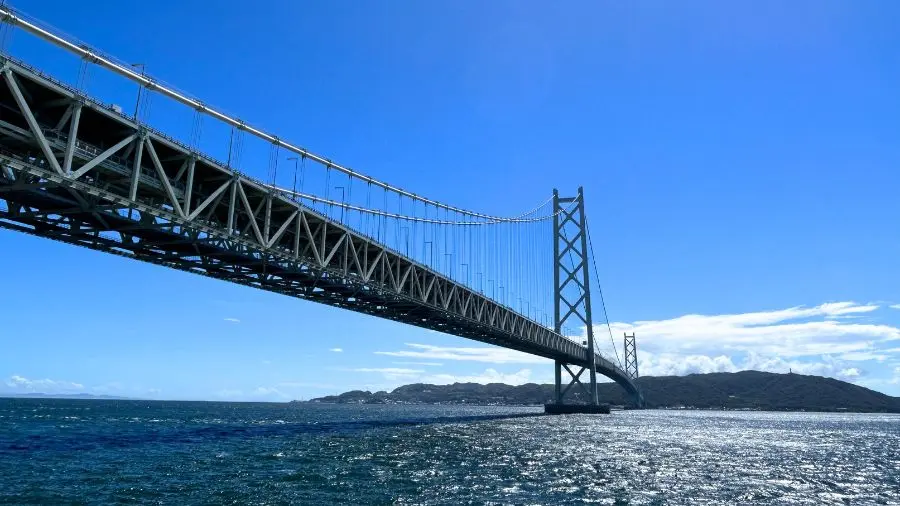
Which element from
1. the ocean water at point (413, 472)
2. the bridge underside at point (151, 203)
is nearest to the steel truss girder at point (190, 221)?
the bridge underside at point (151, 203)

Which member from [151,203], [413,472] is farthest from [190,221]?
[413,472]

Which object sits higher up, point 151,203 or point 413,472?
point 151,203

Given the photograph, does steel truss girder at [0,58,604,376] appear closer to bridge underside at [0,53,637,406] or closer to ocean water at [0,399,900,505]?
bridge underside at [0,53,637,406]

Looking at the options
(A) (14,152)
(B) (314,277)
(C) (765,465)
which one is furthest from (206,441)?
(C) (765,465)

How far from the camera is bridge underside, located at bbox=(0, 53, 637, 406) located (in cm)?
2075

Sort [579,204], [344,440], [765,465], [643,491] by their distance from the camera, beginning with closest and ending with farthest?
[643,491]
[765,465]
[344,440]
[579,204]

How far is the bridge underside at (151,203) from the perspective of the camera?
2075 centimetres

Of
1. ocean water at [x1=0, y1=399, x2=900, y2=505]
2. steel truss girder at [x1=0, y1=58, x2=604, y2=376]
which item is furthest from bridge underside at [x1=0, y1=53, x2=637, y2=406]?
ocean water at [x1=0, y1=399, x2=900, y2=505]

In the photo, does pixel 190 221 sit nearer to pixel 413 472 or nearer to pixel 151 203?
pixel 151 203

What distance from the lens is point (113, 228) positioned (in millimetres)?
26438

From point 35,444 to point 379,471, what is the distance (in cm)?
2156

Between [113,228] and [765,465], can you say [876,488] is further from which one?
[113,228]

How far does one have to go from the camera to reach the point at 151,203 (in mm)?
26375

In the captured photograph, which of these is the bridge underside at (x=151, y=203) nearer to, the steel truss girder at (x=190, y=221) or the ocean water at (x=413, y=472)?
the steel truss girder at (x=190, y=221)
